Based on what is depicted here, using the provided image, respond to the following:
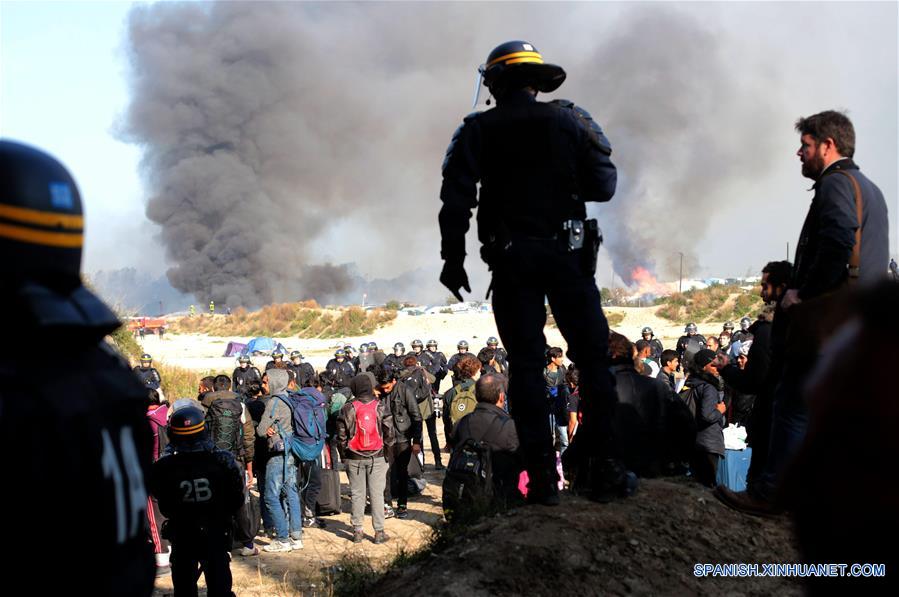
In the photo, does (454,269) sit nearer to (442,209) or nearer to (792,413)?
(442,209)

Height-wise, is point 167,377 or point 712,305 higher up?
point 712,305

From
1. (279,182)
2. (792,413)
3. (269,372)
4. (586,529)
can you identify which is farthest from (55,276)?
(279,182)

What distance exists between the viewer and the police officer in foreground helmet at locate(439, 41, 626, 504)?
150 inches

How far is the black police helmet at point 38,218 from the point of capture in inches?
62.1

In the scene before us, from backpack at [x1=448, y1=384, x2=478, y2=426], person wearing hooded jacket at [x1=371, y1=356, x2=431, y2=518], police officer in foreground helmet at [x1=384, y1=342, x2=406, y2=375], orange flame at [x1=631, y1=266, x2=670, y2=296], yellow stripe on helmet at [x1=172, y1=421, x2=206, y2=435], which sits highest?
orange flame at [x1=631, y1=266, x2=670, y2=296]

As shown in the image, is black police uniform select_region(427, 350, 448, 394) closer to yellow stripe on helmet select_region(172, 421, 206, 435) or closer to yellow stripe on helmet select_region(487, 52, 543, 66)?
yellow stripe on helmet select_region(172, 421, 206, 435)

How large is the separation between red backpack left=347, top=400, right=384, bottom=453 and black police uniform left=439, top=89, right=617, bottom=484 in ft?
17.5

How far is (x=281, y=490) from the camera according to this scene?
934 cm

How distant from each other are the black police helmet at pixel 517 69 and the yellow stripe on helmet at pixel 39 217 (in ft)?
8.49

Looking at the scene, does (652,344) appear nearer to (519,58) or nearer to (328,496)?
(328,496)

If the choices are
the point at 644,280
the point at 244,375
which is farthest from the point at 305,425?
the point at 644,280

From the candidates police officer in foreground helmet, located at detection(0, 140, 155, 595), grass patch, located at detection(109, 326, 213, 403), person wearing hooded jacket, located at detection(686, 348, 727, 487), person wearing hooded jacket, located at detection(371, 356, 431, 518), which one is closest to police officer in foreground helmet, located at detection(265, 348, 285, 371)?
person wearing hooded jacket, located at detection(371, 356, 431, 518)

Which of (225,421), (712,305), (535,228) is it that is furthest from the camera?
(712,305)

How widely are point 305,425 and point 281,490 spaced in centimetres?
75
